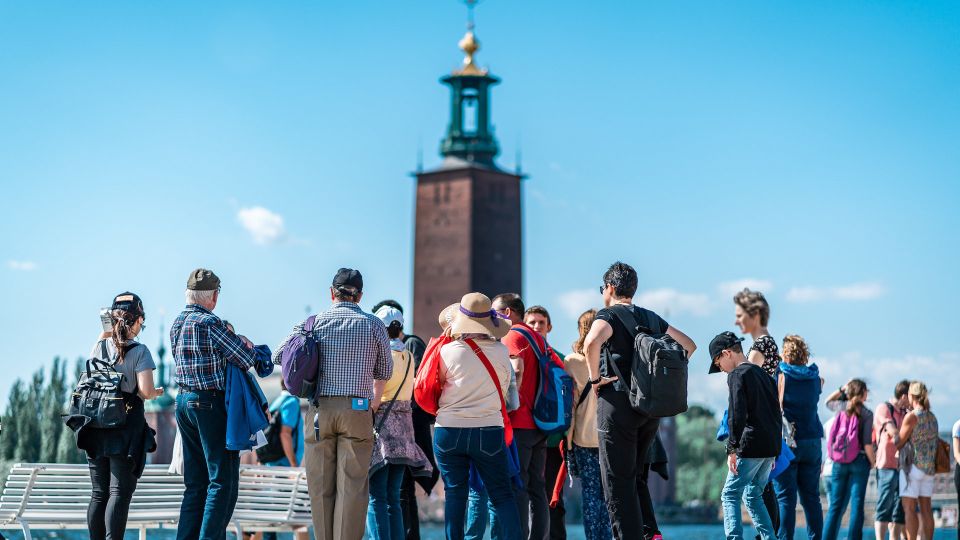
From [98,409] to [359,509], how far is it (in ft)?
5.60

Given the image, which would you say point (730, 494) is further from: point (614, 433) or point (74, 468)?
point (74, 468)

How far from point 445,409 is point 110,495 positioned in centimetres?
216

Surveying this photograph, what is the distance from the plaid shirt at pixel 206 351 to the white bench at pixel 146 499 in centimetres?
195

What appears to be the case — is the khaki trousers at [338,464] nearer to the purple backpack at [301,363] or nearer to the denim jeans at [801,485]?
the purple backpack at [301,363]

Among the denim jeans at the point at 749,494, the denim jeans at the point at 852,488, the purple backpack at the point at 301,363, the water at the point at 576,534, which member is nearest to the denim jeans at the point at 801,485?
the denim jeans at the point at 749,494

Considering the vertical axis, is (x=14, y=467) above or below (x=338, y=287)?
below

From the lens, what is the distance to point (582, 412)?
11.2 meters

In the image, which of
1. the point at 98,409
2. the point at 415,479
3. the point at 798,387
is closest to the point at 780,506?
the point at 798,387

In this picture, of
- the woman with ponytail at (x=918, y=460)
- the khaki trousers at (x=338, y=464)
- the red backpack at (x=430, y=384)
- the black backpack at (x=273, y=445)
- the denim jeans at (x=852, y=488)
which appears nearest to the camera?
the red backpack at (x=430, y=384)

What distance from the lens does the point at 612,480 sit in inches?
400

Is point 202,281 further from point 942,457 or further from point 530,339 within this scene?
point 942,457

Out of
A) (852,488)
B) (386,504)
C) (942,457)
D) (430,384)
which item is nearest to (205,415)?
(430,384)

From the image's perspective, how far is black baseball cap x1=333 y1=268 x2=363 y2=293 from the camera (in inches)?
402

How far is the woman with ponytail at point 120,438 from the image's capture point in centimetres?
1025
